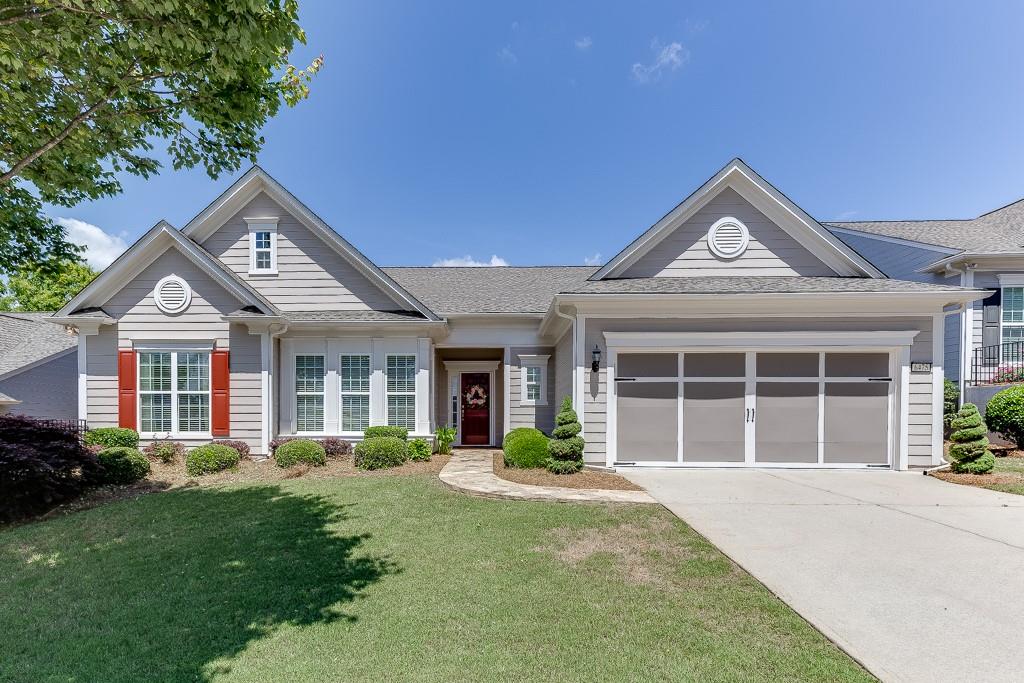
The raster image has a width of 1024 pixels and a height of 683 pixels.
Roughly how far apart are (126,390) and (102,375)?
0.74m

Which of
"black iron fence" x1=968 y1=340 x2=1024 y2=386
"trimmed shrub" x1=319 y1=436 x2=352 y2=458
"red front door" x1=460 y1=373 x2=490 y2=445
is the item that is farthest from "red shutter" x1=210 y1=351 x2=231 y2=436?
"black iron fence" x1=968 y1=340 x2=1024 y2=386

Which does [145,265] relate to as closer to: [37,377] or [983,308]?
[37,377]

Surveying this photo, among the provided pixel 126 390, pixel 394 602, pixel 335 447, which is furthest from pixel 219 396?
pixel 394 602

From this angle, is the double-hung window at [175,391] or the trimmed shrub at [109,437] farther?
the double-hung window at [175,391]

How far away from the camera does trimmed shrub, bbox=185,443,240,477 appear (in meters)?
8.84

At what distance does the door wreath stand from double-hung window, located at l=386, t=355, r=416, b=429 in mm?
2848

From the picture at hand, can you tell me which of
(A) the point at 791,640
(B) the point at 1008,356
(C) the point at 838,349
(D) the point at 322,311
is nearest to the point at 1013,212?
(B) the point at 1008,356

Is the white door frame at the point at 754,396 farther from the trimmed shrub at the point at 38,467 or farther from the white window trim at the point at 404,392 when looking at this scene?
the trimmed shrub at the point at 38,467

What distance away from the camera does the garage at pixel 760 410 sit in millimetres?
8797

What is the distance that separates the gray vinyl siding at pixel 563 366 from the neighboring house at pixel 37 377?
47.9ft

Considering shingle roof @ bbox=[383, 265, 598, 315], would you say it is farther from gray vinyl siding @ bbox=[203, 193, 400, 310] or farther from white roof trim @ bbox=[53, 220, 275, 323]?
white roof trim @ bbox=[53, 220, 275, 323]

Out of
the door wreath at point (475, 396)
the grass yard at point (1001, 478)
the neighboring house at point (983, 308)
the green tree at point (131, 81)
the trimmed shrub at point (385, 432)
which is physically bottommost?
the grass yard at point (1001, 478)

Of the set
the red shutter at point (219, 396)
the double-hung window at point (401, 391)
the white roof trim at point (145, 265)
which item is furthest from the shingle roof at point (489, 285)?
the red shutter at point (219, 396)

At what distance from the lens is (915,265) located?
1345 centimetres
